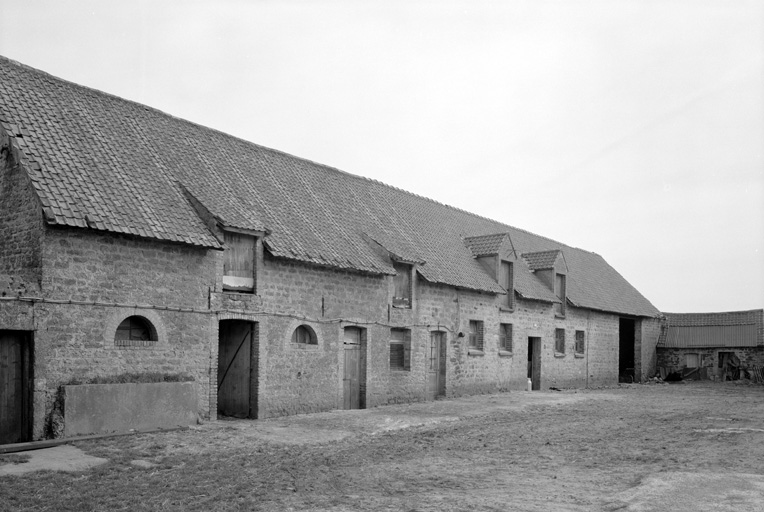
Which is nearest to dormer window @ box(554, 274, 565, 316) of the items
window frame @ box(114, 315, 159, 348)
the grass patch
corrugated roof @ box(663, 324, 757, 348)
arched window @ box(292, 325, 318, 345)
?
corrugated roof @ box(663, 324, 757, 348)

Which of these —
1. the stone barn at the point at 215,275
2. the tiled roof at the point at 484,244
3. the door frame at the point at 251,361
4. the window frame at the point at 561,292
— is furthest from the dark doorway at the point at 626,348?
the door frame at the point at 251,361

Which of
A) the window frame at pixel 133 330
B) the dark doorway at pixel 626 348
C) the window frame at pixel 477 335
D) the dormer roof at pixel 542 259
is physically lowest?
the dark doorway at pixel 626 348

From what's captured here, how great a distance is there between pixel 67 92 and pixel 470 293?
14682 mm

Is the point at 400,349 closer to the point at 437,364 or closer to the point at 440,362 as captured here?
the point at 437,364

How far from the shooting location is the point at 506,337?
93.5ft

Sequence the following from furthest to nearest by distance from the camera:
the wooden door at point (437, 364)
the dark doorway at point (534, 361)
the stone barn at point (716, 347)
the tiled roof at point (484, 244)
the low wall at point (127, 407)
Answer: the stone barn at point (716, 347)
the dark doorway at point (534, 361)
the tiled roof at point (484, 244)
the wooden door at point (437, 364)
the low wall at point (127, 407)

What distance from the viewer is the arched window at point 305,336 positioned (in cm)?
1872

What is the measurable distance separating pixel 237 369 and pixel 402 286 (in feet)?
22.3

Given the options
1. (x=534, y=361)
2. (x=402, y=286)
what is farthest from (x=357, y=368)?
(x=534, y=361)

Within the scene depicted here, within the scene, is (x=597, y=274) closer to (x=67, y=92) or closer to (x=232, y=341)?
(x=232, y=341)

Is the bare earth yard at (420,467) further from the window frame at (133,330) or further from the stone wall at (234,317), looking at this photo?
the window frame at (133,330)

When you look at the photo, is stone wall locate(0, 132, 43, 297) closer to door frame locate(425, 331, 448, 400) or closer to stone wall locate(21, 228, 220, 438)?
stone wall locate(21, 228, 220, 438)

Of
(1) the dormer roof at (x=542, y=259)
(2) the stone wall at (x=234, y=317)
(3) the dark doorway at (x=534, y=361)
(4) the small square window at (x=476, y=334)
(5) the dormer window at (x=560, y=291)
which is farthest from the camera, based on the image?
(1) the dormer roof at (x=542, y=259)

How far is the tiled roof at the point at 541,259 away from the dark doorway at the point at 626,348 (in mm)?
10181
